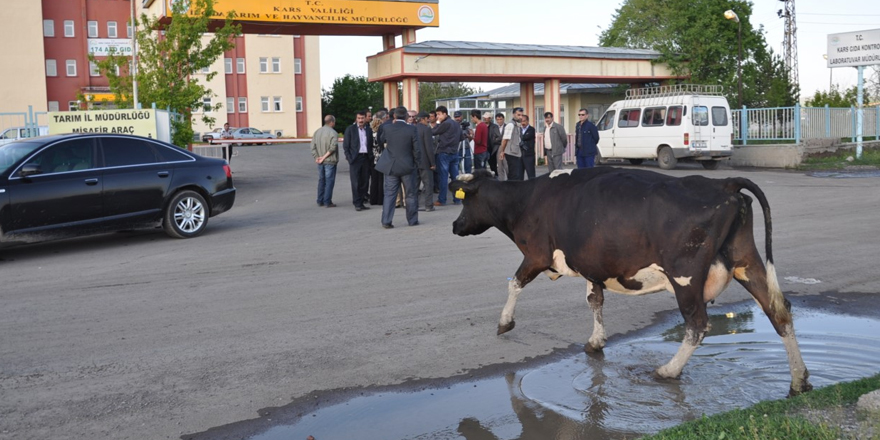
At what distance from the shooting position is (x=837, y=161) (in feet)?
90.4

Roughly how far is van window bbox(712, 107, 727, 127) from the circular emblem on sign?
1099cm

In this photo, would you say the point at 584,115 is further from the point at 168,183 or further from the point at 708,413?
the point at 708,413

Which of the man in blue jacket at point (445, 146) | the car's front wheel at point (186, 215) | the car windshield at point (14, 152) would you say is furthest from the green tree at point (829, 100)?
the car windshield at point (14, 152)

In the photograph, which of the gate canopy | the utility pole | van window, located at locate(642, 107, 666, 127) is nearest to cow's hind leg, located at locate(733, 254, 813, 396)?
van window, located at locate(642, 107, 666, 127)

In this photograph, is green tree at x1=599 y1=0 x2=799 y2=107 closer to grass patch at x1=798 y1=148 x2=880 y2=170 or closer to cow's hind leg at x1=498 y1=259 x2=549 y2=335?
grass patch at x1=798 y1=148 x2=880 y2=170

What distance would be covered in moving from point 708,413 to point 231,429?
8.93 feet

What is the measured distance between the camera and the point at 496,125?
19.0m

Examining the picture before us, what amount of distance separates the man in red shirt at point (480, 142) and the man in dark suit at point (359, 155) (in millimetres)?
2721

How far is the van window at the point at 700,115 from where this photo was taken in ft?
86.1

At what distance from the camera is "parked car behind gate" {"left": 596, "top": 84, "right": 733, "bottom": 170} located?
2622cm

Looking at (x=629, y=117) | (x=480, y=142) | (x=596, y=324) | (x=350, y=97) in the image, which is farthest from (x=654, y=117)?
(x=350, y=97)

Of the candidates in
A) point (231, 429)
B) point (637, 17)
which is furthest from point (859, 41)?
point (231, 429)

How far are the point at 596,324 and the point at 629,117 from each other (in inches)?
903

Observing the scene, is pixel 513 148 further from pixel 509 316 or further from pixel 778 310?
pixel 778 310
